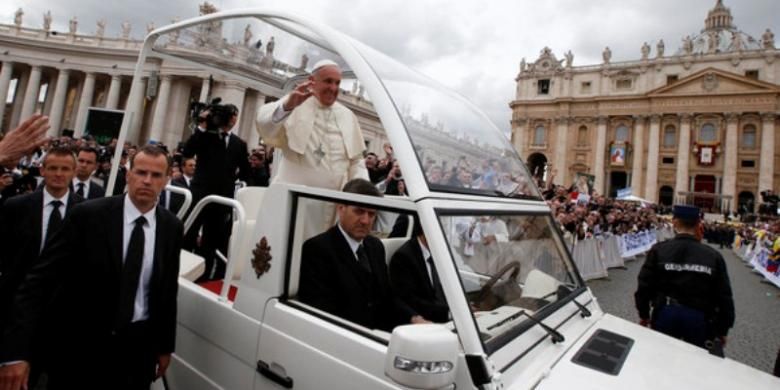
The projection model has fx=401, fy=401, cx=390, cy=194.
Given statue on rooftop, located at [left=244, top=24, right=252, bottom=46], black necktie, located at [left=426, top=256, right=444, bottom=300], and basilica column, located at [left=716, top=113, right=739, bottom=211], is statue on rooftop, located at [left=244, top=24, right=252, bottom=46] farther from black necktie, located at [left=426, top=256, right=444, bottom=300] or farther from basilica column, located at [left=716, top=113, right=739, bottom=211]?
basilica column, located at [left=716, top=113, right=739, bottom=211]

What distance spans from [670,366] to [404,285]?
4.54 feet

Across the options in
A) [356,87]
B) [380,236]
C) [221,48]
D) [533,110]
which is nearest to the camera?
[380,236]

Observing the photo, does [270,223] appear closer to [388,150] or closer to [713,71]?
[388,150]

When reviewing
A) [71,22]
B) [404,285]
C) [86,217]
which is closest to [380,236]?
[404,285]

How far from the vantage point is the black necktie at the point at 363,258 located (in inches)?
88.6

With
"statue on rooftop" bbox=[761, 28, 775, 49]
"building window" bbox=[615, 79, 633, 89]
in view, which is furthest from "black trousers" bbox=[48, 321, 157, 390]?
"statue on rooftop" bbox=[761, 28, 775, 49]

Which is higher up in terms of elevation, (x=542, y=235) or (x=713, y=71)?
(x=713, y=71)

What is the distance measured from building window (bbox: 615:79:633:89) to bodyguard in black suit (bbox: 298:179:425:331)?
209 feet

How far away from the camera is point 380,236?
103 inches

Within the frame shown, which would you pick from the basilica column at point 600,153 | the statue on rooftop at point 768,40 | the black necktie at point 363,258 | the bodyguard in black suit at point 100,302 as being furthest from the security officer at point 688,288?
the statue on rooftop at point 768,40

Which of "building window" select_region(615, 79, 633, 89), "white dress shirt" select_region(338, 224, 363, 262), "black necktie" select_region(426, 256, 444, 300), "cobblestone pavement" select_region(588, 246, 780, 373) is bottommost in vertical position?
"cobblestone pavement" select_region(588, 246, 780, 373)

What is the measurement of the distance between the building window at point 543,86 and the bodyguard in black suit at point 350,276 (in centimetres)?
6409

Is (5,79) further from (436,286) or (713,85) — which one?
(713,85)

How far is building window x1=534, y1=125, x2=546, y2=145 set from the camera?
59156 mm
